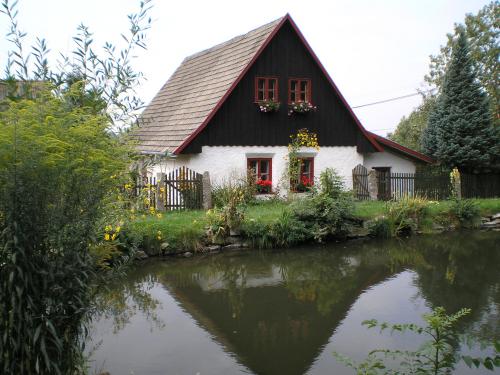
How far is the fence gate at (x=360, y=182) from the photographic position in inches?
803

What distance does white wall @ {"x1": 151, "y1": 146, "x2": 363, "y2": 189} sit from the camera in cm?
1855

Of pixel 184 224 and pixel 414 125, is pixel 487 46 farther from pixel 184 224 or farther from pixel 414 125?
pixel 184 224

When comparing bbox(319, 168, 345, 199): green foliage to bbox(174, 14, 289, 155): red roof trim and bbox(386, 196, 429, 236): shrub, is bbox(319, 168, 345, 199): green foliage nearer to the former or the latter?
bbox(386, 196, 429, 236): shrub

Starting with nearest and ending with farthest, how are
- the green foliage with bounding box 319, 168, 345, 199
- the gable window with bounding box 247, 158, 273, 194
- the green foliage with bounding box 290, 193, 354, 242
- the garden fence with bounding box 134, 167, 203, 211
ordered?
the green foliage with bounding box 290, 193, 354, 242
the green foliage with bounding box 319, 168, 345, 199
the garden fence with bounding box 134, 167, 203, 211
the gable window with bounding box 247, 158, 273, 194

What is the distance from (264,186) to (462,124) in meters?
9.92

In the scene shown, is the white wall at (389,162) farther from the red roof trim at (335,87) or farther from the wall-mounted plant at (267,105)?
the wall-mounted plant at (267,105)

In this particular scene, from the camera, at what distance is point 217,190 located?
17.8 m

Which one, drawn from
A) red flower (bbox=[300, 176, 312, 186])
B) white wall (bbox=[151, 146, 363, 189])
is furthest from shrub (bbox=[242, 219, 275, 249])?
red flower (bbox=[300, 176, 312, 186])

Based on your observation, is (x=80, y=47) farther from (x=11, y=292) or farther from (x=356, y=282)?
(x=356, y=282)

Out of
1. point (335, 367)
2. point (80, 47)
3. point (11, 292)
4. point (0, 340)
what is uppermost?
point (80, 47)

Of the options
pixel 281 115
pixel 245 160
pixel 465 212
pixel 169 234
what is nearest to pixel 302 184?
pixel 245 160

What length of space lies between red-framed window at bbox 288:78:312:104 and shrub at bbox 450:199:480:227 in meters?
6.38

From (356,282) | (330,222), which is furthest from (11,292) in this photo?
(330,222)

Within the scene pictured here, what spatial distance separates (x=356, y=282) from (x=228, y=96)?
950 cm
